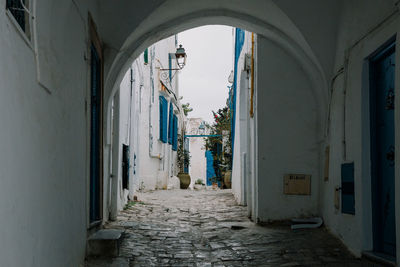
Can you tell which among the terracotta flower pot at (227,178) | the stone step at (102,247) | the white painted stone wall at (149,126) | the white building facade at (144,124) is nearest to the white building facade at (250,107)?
the stone step at (102,247)

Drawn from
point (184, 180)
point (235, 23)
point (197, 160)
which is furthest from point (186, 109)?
point (235, 23)

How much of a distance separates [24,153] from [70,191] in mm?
1393

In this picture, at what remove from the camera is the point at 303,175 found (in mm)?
6395

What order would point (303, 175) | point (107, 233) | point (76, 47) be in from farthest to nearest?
1. point (303, 175)
2. point (107, 233)
3. point (76, 47)

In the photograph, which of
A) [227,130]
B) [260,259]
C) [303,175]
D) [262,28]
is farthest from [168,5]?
[227,130]

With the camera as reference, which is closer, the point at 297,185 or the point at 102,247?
the point at 102,247

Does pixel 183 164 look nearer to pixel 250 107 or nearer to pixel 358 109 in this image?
pixel 250 107

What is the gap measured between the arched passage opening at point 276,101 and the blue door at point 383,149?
180cm

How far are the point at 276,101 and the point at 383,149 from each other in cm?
248

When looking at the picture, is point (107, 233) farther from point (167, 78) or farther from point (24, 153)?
point (167, 78)

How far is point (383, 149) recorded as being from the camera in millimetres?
4230

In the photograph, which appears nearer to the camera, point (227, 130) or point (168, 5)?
point (168, 5)

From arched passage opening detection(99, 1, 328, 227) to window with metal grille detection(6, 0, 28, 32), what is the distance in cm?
380

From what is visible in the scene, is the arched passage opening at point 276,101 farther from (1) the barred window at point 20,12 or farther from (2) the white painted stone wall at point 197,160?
(2) the white painted stone wall at point 197,160
